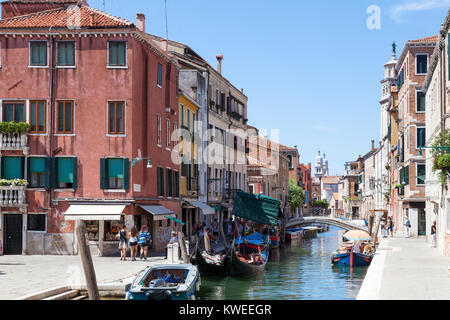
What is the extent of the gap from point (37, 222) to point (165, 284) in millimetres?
12169

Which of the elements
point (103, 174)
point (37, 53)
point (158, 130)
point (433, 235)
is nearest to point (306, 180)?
point (433, 235)

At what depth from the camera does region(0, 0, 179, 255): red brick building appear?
88.5 feet

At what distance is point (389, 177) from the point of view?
58.6 meters

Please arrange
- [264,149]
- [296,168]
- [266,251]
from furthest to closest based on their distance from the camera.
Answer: [296,168], [264,149], [266,251]

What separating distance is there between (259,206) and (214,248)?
6707 mm

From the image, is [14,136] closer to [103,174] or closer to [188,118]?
[103,174]

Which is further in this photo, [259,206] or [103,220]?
[259,206]

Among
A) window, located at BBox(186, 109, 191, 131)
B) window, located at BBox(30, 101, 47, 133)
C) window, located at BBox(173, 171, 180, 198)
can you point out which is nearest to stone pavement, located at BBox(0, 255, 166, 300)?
window, located at BBox(30, 101, 47, 133)

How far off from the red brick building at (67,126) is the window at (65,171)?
0.04 m

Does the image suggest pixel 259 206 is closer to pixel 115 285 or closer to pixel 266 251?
pixel 266 251

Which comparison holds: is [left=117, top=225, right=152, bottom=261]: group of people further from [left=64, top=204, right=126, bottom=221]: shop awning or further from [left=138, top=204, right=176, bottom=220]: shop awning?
[left=138, top=204, right=176, bottom=220]: shop awning

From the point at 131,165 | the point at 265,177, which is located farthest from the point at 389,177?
the point at 131,165

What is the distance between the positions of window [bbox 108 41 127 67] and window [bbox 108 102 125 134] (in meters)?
1.60

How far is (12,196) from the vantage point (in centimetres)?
2667
